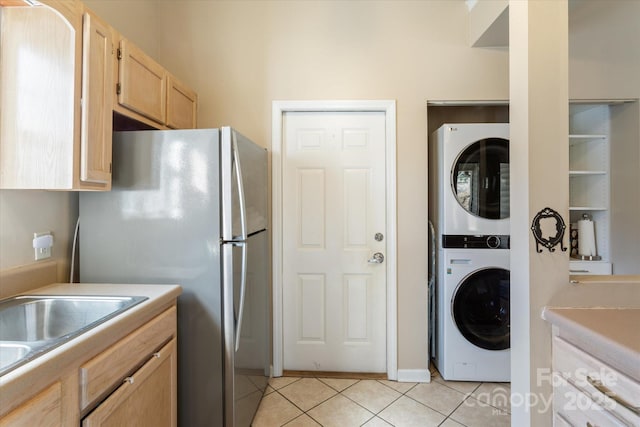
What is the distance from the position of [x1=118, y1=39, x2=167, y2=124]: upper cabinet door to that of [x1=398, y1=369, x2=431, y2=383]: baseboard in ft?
7.77

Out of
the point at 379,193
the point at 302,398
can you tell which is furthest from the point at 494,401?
the point at 379,193

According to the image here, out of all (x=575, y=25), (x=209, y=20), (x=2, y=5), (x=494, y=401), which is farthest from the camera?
(x=209, y=20)

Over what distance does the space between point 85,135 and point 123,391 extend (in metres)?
0.98

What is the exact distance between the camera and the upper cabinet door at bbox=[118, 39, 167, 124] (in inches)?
54.4

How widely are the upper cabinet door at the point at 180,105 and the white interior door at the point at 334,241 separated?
667 mm

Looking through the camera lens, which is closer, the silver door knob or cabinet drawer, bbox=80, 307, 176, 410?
cabinet drawer, bbox=80, 307, 176, 410

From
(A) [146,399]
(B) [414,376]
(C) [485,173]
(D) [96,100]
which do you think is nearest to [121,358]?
(A) [146,399]

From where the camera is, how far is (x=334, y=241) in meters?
2.26

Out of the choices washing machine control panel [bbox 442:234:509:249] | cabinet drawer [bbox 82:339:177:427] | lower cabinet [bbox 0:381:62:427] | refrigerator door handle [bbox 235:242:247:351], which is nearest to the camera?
lower cabinet [bbox 0:381:62:427]

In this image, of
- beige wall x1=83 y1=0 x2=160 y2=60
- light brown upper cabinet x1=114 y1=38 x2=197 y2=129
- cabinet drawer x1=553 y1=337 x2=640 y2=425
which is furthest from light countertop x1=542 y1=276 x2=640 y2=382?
beige wall x1=83 y1=0 x2=160 y2=60

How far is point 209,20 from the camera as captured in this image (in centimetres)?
223

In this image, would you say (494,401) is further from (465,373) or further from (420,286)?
(420,286)

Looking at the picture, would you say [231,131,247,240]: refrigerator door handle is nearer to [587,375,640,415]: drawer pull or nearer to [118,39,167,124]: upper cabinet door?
[118,39,167,124]: upper cabinet door

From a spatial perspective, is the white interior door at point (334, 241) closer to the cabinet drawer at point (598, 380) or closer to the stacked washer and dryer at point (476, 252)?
the stacked washer and dryer at point (476, 252)
